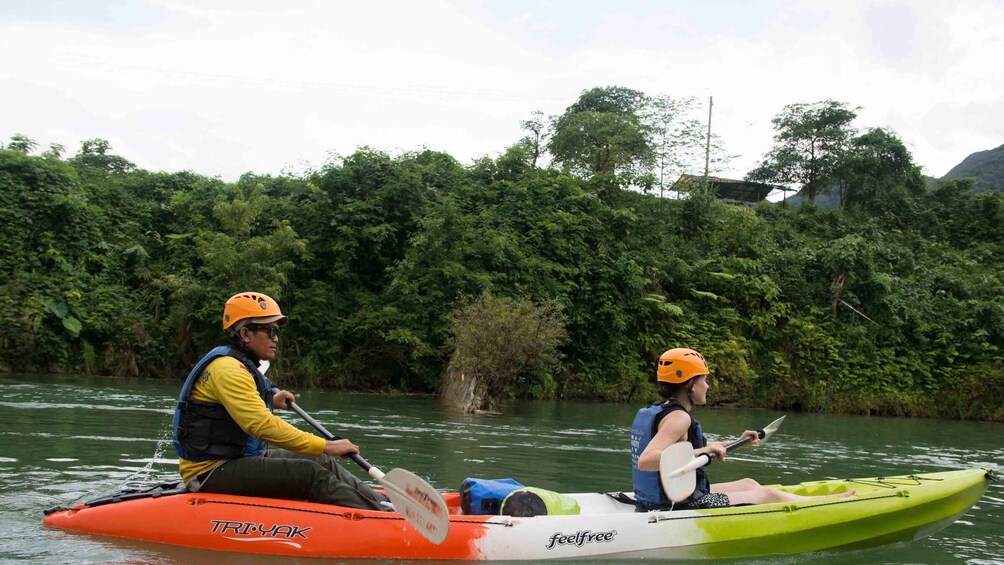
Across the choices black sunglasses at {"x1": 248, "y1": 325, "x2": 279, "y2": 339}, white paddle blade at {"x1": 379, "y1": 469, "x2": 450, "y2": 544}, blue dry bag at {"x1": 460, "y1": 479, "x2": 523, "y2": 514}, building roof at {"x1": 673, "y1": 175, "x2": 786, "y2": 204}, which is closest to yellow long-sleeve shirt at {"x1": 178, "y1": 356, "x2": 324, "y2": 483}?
black sunglasses at {"x1": 248, "y1": 325, "x2": 279, "y2": 339}

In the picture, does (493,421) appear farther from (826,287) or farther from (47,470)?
(826,287)

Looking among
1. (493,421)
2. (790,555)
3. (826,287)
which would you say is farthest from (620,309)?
(790,555)

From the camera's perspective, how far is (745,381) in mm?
21859

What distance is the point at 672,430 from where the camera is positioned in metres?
5.40

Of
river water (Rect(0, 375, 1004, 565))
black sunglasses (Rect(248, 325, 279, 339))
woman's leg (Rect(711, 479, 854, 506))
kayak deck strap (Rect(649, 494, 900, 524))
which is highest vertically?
black sunglasses (Rect(248, 325, 279, 339))

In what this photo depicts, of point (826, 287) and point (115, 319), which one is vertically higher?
point (826, 287)

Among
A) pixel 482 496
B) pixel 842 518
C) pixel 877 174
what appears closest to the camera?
pixel 482 496

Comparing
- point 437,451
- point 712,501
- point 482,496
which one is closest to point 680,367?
point 712,501

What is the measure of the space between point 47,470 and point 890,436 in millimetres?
13607

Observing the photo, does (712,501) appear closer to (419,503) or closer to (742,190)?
(419,503)

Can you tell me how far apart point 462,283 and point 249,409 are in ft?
46.6

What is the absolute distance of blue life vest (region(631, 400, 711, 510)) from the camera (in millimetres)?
5582

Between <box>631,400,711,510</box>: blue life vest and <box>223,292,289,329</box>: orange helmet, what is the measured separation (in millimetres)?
2449

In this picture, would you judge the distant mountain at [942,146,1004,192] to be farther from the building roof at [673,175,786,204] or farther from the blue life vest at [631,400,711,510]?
the blue life vest at [631,400,711,510]
